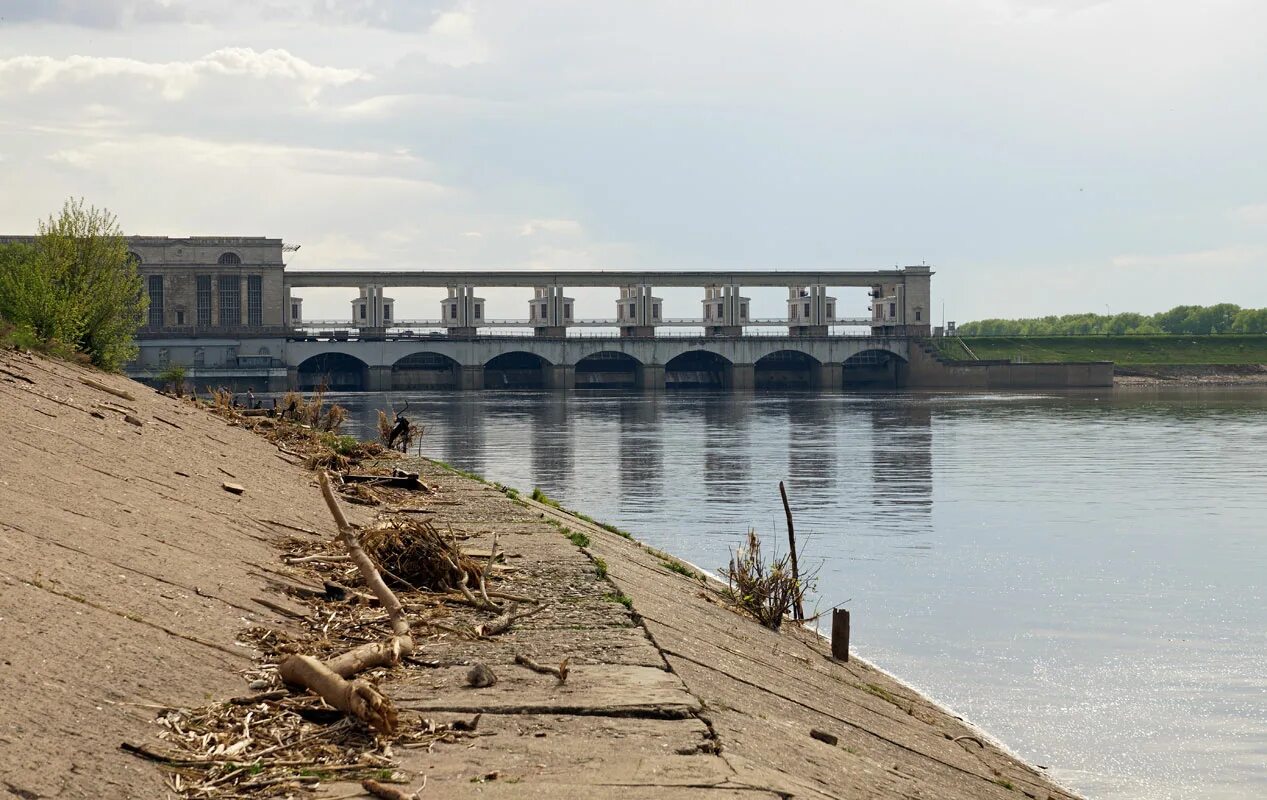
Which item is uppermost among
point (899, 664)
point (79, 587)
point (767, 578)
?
point (79, 587)

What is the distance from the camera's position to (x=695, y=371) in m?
138

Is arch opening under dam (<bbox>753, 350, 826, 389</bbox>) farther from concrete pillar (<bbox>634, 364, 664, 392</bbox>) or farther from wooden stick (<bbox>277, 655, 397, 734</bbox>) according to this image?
wooden stick (<bbox>277, 655, 397, 734</bbox>)

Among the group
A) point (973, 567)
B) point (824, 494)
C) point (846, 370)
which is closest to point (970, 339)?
point (846, 370)

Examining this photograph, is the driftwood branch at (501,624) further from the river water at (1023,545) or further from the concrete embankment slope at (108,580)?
the river water at (1023,545)

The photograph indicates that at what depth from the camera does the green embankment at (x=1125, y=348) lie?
141m

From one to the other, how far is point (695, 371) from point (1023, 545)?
110m

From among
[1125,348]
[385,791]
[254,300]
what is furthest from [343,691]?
[1125,348]

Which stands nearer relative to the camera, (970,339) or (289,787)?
(289,787)

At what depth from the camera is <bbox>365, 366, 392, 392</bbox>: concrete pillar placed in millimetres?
120812

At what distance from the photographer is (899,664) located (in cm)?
1764

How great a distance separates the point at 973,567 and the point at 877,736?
1379 cm

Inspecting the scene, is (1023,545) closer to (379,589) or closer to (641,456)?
(379,589)

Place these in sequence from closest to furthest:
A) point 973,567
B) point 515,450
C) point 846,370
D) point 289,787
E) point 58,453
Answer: point 289,787 → point 58,453 → point 973,567 → point 515,450 → point 846,370

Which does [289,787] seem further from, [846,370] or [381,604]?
[846,370]
